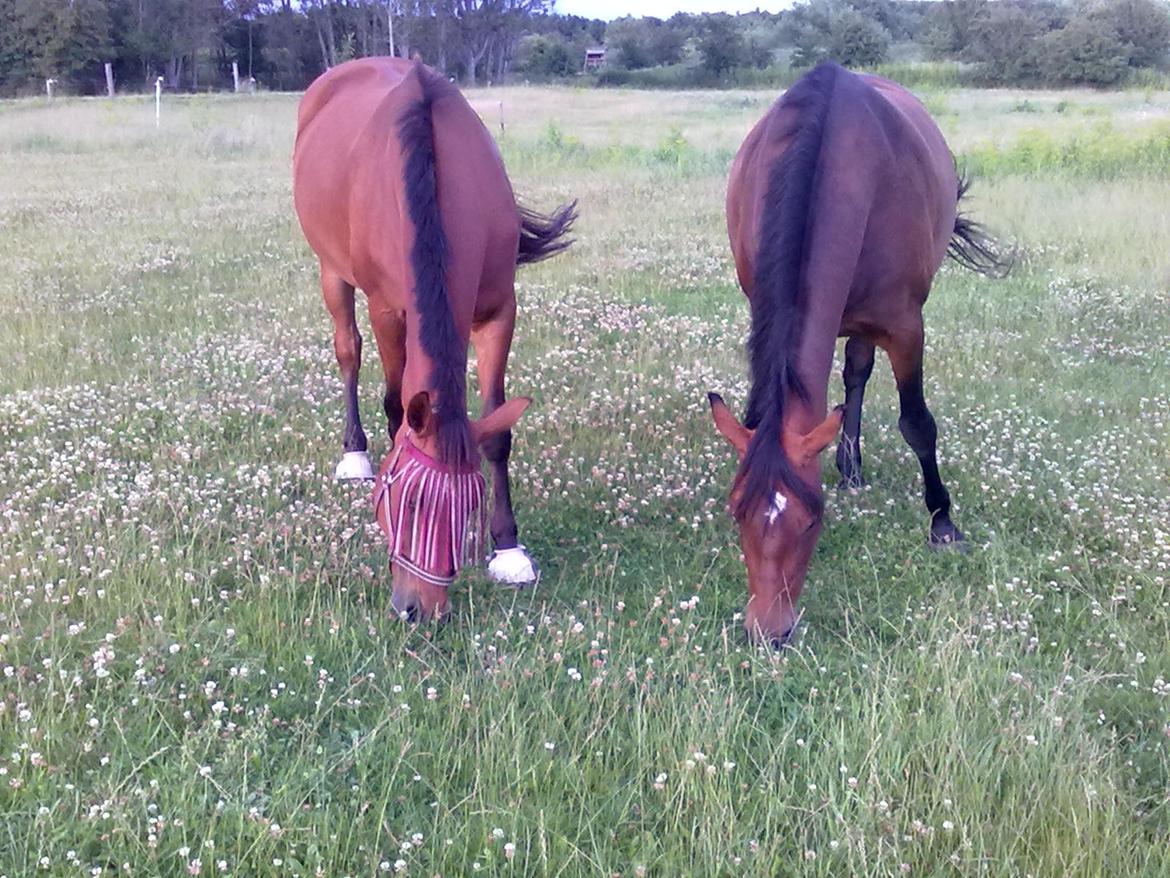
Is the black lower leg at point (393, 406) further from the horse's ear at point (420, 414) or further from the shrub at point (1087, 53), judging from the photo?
the shrub at point (1087, 53)

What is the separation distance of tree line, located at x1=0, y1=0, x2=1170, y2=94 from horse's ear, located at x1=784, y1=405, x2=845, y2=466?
38.0m

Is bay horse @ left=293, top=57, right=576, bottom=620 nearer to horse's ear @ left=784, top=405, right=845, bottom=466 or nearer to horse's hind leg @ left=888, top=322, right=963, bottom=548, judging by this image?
horse's ear @ left=784, top=405, right=845, bottom=466

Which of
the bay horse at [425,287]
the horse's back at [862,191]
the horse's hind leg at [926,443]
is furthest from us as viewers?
the horse's hind leg at [926,443]

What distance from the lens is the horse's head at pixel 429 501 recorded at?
363cm

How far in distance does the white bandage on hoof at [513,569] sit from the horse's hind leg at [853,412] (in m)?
2.25

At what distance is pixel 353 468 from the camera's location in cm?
594

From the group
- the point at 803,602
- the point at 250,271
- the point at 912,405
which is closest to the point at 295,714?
the point at 803,602

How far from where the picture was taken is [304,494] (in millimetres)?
5660

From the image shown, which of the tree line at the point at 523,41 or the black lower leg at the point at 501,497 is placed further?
the tree line at the point at 523,41

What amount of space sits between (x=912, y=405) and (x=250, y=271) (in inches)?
321

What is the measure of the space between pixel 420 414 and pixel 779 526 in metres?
1.42

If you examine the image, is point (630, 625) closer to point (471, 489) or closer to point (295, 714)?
point (471, 489)

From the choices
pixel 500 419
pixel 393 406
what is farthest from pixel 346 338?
pixel 500 419

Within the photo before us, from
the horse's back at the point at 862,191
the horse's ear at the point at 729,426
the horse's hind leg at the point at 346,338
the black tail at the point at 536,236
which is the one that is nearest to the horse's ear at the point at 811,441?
the horse's ear at the point at 729,426
